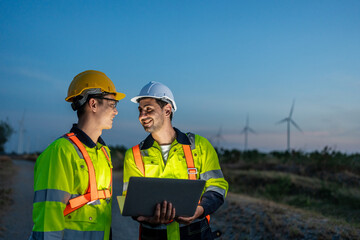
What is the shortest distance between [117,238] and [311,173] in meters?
14.2

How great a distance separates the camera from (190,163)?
3.72 m

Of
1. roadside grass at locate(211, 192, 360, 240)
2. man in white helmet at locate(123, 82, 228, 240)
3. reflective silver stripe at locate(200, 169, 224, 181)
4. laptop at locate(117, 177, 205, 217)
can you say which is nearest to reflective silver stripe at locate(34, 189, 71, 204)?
laptop at locate(117, 177, 205, 217)

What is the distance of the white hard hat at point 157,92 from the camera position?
3.96 metres

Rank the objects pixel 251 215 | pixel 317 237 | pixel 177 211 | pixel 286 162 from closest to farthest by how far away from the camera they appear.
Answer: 1. pixel 177 211
2. pixel 317 237
3. pixel 251 215
4. pixel 286 162

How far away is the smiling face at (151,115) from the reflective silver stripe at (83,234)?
117 centimetres

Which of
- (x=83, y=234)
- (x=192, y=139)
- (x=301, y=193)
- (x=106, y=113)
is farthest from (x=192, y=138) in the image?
(x=301, y=193)

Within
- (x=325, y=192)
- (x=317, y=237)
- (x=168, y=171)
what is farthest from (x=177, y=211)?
(x=325, y=192)

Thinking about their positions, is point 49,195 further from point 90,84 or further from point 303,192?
point 303,192

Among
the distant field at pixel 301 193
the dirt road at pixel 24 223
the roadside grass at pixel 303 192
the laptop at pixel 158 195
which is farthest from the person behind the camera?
the roadside grass at pixel 303 192

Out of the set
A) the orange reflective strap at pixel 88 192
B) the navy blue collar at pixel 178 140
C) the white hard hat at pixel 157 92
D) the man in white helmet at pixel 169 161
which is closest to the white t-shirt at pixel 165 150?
the man in white helmet at pixel 169 161

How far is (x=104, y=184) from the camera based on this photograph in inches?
133

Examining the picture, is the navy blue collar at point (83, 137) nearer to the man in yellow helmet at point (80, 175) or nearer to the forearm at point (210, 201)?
the man in yellow helmet at point (80, 175)

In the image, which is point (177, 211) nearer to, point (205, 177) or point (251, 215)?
point (205, 177)

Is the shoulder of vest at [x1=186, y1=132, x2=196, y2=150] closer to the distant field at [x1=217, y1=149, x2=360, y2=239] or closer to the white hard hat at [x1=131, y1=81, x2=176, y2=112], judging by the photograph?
the white hard hat at [x1=131, y1=81, x2=176, y2=112]
